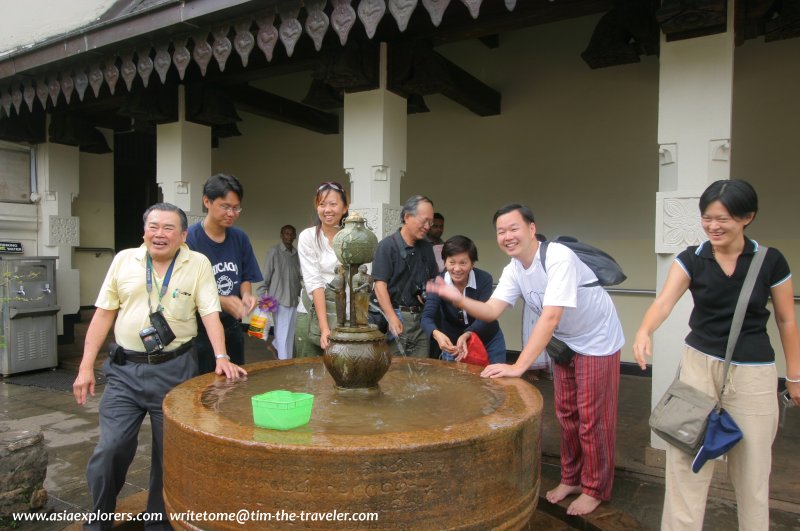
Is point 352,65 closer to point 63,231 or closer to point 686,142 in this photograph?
point 686,142

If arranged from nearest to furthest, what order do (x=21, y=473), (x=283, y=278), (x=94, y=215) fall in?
(x=21, y=473)
(x=283, y=278)
(x=94, y=215)

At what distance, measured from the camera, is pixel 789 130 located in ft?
18.0

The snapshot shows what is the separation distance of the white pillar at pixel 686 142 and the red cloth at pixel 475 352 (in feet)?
3.87

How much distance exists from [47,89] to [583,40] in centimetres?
586

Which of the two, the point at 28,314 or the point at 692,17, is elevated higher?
the point at 692,17

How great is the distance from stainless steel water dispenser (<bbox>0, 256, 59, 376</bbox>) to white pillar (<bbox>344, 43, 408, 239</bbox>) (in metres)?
4.37

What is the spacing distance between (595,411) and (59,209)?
24.7 ft

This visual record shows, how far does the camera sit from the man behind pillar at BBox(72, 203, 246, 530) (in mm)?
2637

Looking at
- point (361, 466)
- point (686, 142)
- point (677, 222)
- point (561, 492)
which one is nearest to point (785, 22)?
point (686, 142)

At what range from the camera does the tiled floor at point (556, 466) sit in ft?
10.1

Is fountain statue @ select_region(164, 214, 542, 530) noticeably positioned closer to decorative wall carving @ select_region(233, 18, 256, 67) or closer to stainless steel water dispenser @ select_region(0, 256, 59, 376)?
decorative wall carving @ select_region(233, 18, 256, 67)

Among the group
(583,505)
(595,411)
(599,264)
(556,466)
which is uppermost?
(599,264)

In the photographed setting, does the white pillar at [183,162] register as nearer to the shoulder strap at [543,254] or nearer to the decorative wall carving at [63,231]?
the decorative wall carving at [63,231]

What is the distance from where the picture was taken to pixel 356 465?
1701 millimetres
